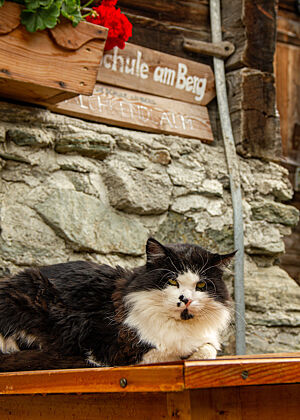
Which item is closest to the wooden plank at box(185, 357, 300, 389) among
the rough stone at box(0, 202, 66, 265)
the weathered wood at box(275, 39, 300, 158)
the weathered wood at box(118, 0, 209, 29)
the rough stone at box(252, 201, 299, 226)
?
the rough stone at box(0, 202, 66, 265)

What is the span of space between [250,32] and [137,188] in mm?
1312

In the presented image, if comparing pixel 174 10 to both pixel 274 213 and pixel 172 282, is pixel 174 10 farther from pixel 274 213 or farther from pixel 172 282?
pixel 172 282

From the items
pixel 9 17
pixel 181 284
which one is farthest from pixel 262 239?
pixel 9 17

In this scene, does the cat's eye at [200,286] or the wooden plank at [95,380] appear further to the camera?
the cat's eye at [200,286]

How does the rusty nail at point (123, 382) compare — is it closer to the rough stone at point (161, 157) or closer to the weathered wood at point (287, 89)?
the rough stone at point (161, 157)

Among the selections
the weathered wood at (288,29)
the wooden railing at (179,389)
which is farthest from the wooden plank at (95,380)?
the weathered wood at (288,29)

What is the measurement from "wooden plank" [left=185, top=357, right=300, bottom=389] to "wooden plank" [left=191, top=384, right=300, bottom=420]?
0.22ft

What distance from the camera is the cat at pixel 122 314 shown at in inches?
60.6

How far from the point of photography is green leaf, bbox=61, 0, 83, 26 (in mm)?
2346

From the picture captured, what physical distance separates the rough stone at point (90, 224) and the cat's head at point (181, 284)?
38.4 inches

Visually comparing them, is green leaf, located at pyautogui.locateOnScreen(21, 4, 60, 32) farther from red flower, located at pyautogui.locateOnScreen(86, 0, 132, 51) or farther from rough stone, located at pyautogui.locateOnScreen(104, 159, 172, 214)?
rough stone, located at pyautogui.locateOnScreen(104, 159, 172, 214)

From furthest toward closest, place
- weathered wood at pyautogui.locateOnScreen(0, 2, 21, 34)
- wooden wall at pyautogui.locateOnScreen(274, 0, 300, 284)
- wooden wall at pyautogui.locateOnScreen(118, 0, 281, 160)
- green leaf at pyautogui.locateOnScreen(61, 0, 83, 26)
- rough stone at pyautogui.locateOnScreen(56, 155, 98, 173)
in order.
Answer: wooden wall at pyautogui.locateOnScreen(274, 0, 300, 284) < wooden wall at pyautogui.locateOnScreen(118, 0, 281, 160) < rough stone at pyautogui.locateOnScreen(56, 155, 98, 173) < green leaf at pyautogui.locateOnScreen(61, 0, 83, 26) < weathered wood at pyautogui.locateOnScreen(0, 2, 21, 34)

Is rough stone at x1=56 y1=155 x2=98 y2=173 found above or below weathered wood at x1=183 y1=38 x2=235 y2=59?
below

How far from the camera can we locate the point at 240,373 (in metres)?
1.14
